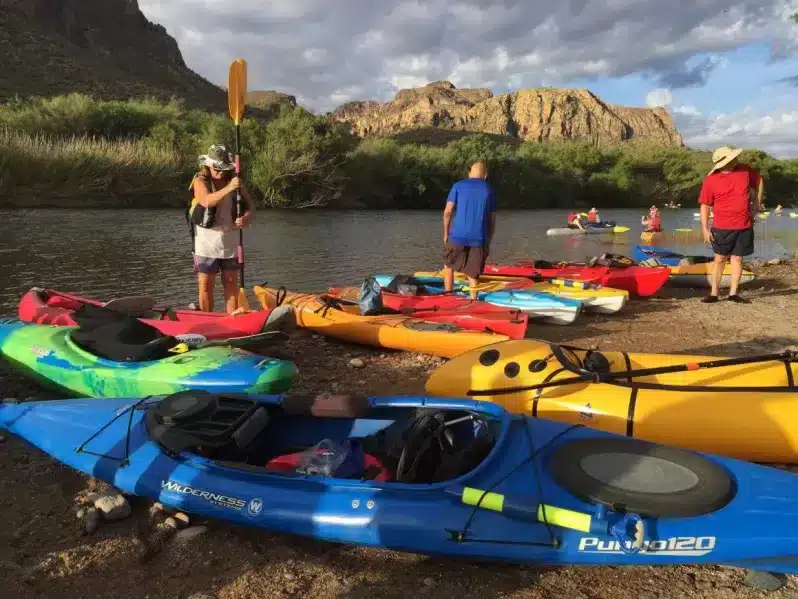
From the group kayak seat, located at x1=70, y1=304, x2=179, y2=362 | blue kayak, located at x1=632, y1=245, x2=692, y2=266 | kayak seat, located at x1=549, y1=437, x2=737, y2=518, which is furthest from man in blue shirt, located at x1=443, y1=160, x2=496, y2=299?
blue kayak, located at x1=632, y1=245, x2=692, y2=266

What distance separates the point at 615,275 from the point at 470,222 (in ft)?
9.74

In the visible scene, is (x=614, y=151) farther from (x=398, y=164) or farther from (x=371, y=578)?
(x=371, y=578)

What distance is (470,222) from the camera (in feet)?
21.6

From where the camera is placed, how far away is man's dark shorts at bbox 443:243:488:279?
22.1 feet

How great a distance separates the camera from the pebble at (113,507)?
2.92 metres

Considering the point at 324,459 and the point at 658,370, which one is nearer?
the point at 324,459

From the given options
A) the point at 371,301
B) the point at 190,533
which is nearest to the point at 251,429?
the point at 190,533

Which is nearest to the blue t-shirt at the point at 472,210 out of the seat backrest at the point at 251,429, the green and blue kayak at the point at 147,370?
the green and blue kayak at the point at 147,370

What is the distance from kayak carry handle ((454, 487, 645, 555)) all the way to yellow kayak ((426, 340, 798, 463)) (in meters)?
1.27

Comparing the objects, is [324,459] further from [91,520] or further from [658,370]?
[658,370]

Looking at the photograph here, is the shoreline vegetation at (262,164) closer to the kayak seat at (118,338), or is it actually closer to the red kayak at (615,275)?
the red kayak at (615,275)

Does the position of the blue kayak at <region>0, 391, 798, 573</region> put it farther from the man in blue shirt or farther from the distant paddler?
the distant paddler

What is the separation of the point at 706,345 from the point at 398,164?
34190 millimetres

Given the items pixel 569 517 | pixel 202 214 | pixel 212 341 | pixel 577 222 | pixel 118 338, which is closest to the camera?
pixel 569 517
